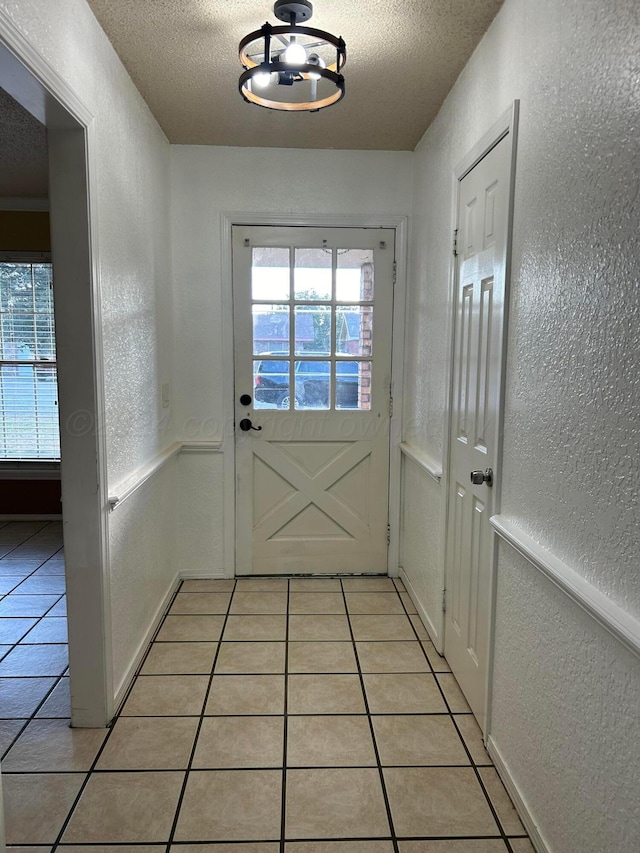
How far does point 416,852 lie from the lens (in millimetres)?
1599

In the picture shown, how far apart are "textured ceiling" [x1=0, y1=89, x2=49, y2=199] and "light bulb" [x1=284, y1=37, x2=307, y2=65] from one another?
1.40 metres

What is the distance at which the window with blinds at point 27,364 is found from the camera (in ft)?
14.9

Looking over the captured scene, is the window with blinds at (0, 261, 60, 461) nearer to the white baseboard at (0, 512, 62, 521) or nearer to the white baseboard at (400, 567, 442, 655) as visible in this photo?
the white baseboard at (0, 512, 62, 521)

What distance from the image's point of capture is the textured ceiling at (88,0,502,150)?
196 cm

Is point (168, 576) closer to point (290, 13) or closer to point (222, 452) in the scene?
point (222, 452)

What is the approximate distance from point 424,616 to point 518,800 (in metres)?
1.24

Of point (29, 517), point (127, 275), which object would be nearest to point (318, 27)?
point (127, 275)

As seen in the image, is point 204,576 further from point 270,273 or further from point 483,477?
point 483,477

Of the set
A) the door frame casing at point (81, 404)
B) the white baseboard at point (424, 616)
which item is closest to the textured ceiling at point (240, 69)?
the door frame casing at point (81, 404)

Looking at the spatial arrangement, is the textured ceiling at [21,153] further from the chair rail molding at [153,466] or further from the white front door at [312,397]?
the chair rail molding at [153,466]

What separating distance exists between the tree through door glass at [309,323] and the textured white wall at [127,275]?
57 cm

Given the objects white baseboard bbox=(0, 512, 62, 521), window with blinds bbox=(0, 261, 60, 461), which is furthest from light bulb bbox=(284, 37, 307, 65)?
white baseboard bbox=(0, 512, 62, 521)

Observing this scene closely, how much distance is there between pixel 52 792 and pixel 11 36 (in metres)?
2.15

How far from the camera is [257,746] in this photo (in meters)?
2.04
